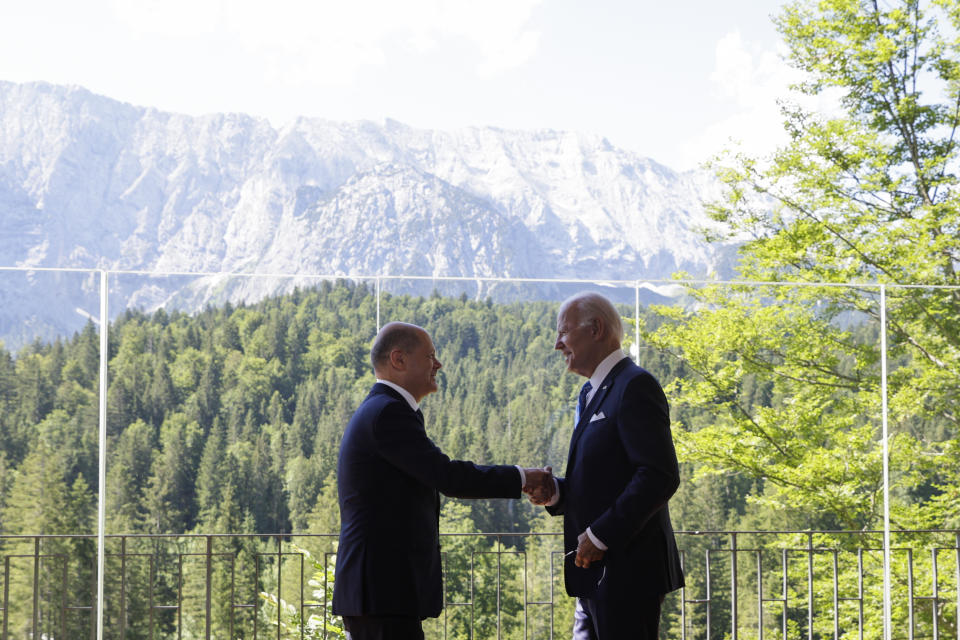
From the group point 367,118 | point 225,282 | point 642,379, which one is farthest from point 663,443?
point 367,118

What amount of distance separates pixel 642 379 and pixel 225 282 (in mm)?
3814

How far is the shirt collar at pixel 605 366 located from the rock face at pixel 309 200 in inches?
2595

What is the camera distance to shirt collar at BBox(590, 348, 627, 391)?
2.08 m

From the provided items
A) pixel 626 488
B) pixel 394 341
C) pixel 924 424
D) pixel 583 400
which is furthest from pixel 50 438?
pixel 924 424

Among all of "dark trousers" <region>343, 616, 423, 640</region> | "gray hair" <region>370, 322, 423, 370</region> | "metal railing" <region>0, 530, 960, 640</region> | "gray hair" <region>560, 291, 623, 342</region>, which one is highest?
"gray hair" <region>560, 291, 623, 342</region>

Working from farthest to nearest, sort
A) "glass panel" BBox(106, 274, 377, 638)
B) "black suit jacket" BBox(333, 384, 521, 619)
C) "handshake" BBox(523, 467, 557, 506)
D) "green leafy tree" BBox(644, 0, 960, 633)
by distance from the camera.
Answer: "green leafy tree" BBox(644, 0, 960, 633) → "glass panel" BBox(106, 274, 377, 638) → "handshake" BBox(523, 467, 557, 506) → "black suit jacket" BBox(333, 384, 521, 619)

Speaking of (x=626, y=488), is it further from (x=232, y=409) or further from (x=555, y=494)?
(x=232, y=409)

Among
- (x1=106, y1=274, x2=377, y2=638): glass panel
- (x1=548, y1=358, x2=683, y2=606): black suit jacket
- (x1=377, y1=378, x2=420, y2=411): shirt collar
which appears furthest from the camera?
(x1=106, y1=274, x2=377, y2=638): glass panel

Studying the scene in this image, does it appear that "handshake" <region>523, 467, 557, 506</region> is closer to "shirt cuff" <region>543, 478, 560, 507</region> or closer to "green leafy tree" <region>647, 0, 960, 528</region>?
"shirt cuff" <region>543, 478, 560, 507</region>

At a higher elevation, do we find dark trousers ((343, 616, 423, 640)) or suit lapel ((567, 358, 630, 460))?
suit lapel ((567, 358, 630, 460))

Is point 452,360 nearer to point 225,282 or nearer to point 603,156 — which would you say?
point 225,282

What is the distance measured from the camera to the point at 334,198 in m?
79.1

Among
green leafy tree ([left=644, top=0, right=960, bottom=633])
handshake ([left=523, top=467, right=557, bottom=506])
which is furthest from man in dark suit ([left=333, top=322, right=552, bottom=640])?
green leafy tree ([left=644, top=0, right=960, bottom=633])

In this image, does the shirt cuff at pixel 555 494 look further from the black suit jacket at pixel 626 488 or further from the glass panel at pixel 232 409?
the glass panel at pixel 232 409
